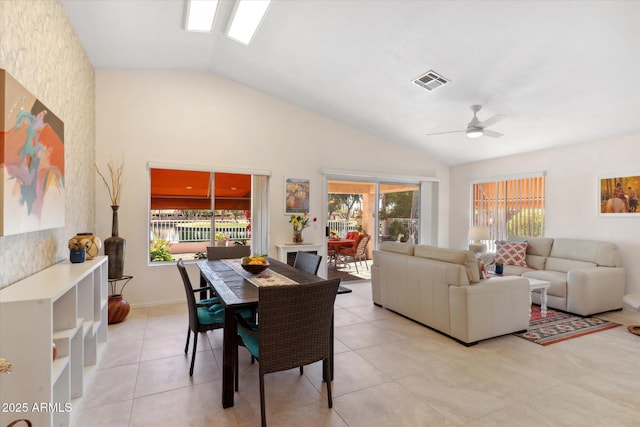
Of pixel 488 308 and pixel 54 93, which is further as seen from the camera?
pixel 488 308

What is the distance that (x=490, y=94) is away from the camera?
398cm

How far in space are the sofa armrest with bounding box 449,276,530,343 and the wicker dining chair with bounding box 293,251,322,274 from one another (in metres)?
1.38

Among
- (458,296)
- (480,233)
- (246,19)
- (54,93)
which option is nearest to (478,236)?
(480,233)

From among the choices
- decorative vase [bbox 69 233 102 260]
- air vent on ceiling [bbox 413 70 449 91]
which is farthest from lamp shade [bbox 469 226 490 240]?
decorative vase [bbox 69 233 102 260]

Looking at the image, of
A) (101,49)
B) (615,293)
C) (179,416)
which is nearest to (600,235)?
(615,293)

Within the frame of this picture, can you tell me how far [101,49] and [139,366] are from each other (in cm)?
361

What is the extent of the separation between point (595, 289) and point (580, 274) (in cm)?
31

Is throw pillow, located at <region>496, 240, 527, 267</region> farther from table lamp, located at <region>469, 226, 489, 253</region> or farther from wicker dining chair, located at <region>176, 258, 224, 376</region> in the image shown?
Answer: wicker dining chair, located at <region>176, 258, 224, 376</region>

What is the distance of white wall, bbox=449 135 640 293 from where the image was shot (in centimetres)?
437

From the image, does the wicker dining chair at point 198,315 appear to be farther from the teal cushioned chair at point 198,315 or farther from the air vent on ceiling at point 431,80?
the air vent on ceiling at point 431,80

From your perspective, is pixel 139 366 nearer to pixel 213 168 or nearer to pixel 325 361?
pixel 325 361

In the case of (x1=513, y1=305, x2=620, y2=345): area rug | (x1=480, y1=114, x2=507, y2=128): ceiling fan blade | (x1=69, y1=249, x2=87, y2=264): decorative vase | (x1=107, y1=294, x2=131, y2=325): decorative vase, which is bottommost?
(x1=513, y1=305, x2=620, y2=345): area rug

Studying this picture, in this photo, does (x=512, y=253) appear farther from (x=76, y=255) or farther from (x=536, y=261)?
(x=76, y=255)

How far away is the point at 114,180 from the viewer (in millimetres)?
4312
